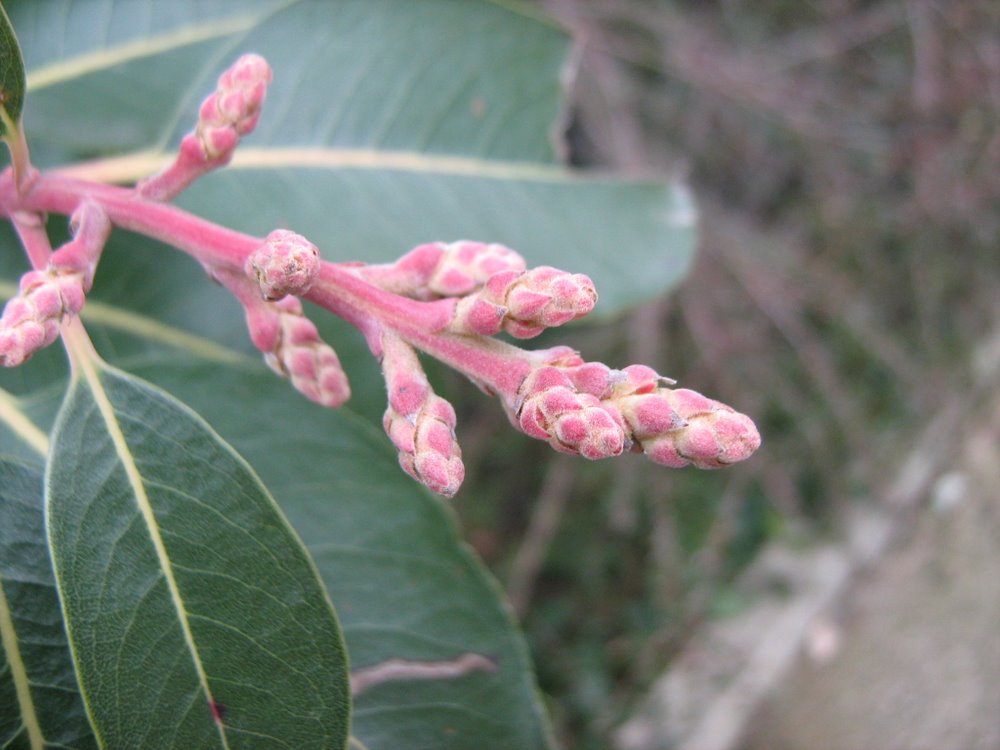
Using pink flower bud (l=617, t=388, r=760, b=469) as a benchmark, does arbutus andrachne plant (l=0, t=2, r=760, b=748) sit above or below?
below

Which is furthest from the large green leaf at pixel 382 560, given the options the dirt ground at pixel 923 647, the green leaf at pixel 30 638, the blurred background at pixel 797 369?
the dirt ground at pixel 923 647

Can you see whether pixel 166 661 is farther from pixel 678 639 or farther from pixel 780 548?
pixel 780 548

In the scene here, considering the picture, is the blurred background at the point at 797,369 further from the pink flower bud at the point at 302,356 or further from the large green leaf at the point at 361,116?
the pink flower bud at the point at 302,356

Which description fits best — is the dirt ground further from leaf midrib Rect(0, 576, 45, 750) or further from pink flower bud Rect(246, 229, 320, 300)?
pink flower bud Rect(246, 229, 320, 300)

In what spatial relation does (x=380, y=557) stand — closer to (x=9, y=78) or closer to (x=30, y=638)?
(x=30, y=638)

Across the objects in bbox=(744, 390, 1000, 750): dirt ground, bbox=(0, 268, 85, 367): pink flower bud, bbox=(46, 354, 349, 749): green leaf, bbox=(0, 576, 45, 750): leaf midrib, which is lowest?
bbox=(744, 390, 1000, 750): dirt ground

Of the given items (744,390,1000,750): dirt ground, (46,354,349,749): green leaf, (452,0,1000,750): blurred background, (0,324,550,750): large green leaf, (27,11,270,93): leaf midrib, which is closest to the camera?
(46,354,349,749): green leaf

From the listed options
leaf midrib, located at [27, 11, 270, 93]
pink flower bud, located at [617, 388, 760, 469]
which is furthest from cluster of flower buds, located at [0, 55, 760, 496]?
leaf midrib, located at [27, 11, 270, 93]

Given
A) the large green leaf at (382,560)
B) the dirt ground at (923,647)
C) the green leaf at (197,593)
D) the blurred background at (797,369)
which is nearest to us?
the green leaf at (197,593)
